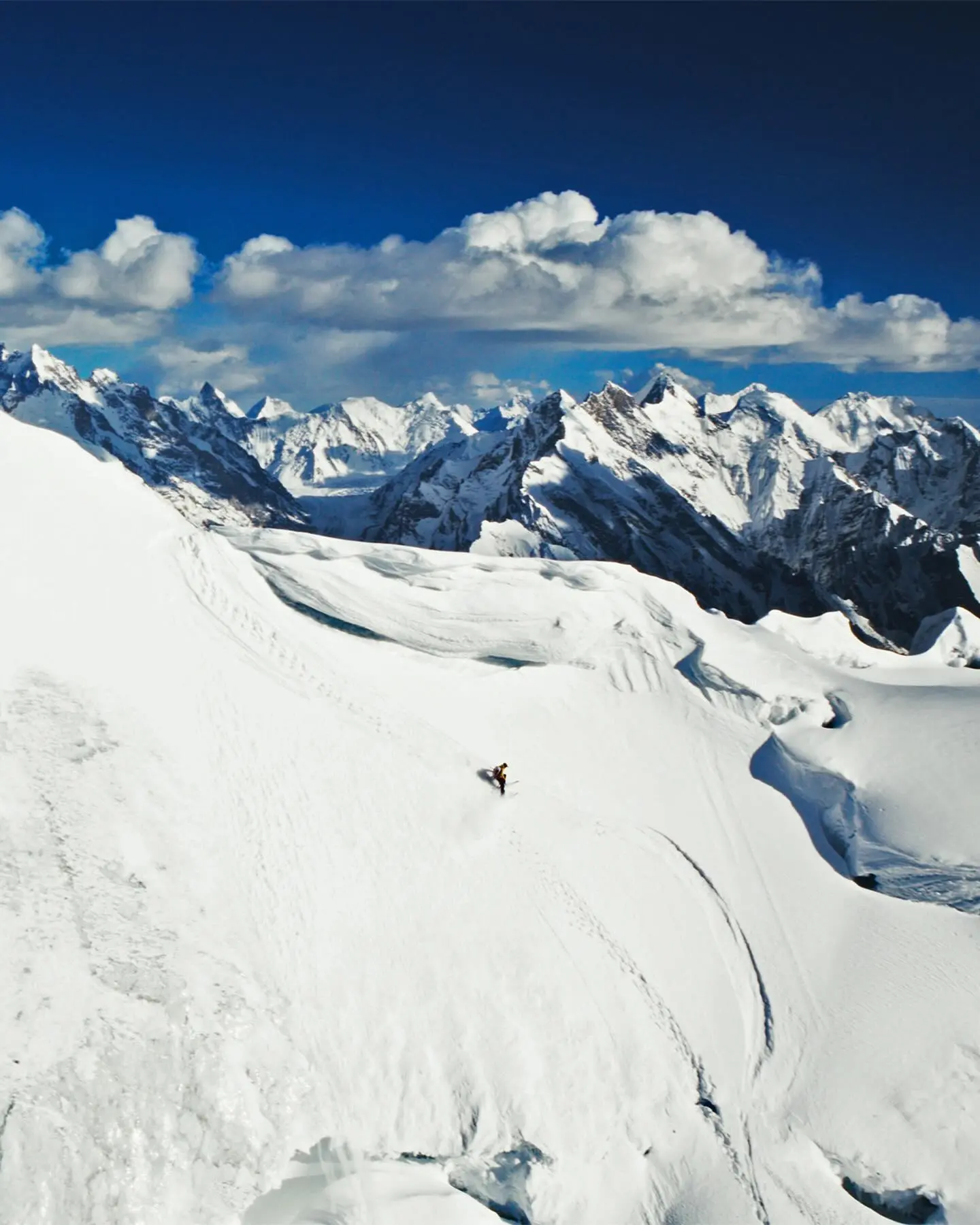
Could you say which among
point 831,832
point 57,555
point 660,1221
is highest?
point 57,555

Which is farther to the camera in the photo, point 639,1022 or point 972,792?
point 972,792

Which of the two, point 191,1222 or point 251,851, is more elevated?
point 251,851

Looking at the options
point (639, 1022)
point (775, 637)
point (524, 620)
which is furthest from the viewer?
point (775, 637)

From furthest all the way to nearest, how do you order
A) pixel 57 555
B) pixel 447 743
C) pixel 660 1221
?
pixel 447 743 → pixel 57 555 → pixel 660 1221

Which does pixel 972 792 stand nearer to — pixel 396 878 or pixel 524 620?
pixel 524 620

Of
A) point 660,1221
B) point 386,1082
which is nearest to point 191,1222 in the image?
point 386,1082

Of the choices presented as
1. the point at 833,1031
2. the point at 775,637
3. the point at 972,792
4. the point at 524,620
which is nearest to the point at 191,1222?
the point at 833,1031

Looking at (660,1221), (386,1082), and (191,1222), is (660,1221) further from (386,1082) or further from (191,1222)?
(191,1222)
